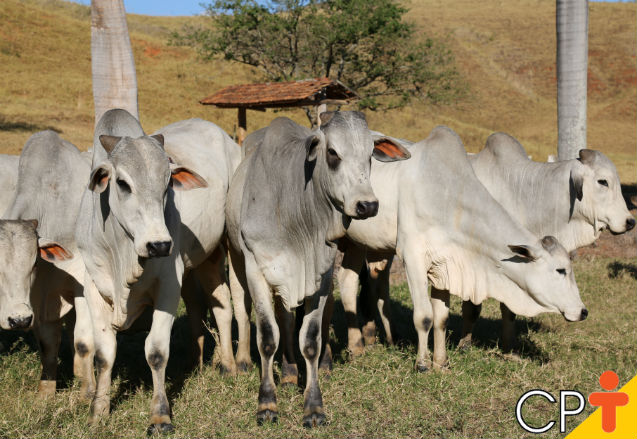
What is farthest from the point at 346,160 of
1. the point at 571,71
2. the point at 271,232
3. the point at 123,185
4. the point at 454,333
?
the point at 571,71

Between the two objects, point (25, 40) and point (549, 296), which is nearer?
point (549, 296)

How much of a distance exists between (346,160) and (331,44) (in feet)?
55.8

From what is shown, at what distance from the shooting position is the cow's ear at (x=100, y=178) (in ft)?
12.8

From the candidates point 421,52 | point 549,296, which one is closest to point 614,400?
point 549,296

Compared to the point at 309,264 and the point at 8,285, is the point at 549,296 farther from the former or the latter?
the point at 8,285

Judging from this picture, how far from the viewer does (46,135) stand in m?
5.46

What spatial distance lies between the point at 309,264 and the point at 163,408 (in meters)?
1.35

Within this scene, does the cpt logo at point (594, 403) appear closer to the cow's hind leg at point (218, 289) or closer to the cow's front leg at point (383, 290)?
the cow's front leg at point (383, 290)

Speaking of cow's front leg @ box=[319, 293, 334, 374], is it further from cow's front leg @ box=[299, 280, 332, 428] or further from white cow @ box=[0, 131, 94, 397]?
white cow @ box=[0, 131, 94, 397]

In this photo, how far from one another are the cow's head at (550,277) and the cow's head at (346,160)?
172cm

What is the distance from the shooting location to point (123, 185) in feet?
12.7

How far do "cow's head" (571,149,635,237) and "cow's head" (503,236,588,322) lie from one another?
1.11 metres

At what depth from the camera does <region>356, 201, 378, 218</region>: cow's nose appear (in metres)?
3.69

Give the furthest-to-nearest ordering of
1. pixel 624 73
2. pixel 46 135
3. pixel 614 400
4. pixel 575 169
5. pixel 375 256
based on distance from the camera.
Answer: pixel 624 73 < pixel 375 256 < pixel 575 169 < pixel 46 135 < pixel 614 400
